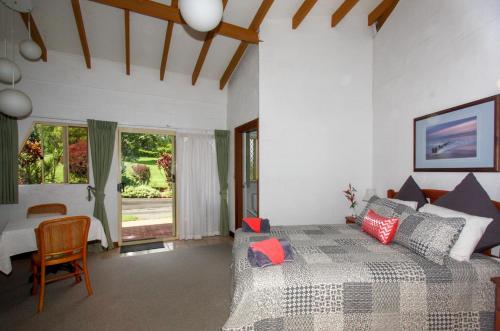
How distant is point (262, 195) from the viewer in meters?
3.60

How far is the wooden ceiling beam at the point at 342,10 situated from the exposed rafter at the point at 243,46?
44.9 inches

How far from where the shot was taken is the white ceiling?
3196 millimetres

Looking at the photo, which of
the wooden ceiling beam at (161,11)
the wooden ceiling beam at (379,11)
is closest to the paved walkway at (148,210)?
the wooden ceiling beam at (161,11)

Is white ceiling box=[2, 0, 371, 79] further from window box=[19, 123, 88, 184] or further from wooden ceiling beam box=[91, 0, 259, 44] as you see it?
window box=[19, 123, 88, 184]

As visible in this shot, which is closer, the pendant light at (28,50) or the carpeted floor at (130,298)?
the carpeted floor at (130,298)

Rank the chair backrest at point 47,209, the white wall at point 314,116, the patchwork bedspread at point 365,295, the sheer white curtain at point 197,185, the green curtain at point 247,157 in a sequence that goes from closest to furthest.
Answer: the patchwork bedspread at point 365,295, the chair backrest at point 47,209, the white wall at point 314,116, the sheer white curtain at point 197,185, the green curtain at point 247,157

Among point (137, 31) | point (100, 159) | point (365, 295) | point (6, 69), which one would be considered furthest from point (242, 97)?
point (365, 295)

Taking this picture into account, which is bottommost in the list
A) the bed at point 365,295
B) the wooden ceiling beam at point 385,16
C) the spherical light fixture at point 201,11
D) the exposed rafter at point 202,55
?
the bed at point 365,295

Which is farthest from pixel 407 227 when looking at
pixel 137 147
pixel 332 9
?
pixel 137 147

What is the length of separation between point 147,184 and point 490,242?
8.52 metres

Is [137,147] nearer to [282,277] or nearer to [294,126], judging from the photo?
[294,126]

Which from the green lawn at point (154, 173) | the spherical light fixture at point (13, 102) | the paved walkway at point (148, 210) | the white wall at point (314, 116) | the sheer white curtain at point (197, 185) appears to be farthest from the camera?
the green lawn at point (154, 173)

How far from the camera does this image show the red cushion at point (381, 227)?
6.96 ft

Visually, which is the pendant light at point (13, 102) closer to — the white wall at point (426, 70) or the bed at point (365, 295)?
the bed at point (365, 295)
